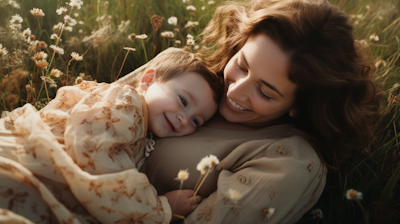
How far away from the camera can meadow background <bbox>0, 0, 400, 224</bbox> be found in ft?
5.53

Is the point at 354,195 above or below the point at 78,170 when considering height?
below

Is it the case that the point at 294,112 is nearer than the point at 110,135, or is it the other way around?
the point at 110,135

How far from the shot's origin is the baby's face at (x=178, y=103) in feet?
5.48

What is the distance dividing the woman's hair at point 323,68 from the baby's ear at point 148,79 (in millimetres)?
485

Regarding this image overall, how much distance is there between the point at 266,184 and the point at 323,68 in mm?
684

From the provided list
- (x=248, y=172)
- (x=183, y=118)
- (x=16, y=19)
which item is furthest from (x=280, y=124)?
(x=16, y=19)

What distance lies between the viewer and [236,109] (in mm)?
1761

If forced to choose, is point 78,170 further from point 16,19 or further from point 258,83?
point 16,19

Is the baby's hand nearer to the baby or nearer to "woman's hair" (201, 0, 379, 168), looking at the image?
the baby

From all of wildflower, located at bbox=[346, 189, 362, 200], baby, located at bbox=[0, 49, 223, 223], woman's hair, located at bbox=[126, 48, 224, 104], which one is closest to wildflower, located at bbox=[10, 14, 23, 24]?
baby, located at bbox=[0, 49, 223, 223]

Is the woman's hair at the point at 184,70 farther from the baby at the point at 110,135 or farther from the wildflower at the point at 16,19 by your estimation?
the wildflower at the point at 16,19

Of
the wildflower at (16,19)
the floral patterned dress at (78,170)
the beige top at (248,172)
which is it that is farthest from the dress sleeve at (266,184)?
the wildflower at (16,19)

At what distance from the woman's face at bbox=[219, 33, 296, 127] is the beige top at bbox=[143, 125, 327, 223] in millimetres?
122

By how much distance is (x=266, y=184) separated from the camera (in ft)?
4.65
